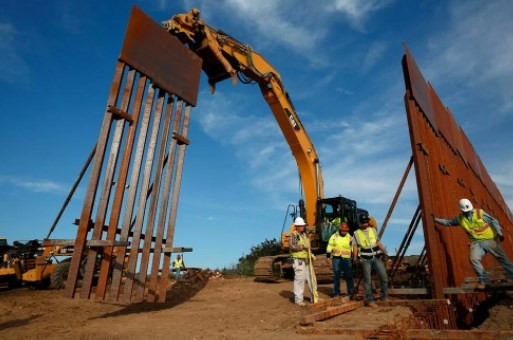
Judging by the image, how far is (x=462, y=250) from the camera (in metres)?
8.16

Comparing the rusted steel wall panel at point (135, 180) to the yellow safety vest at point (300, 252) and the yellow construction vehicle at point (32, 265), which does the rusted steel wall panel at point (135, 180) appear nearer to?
the yellow safety vest at point (300, 252)

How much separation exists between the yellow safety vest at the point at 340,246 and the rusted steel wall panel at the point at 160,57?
14.2ft

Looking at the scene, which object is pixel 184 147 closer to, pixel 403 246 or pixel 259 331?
pixel 259 331

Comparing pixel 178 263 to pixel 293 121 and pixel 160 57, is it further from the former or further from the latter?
pixel 160 57

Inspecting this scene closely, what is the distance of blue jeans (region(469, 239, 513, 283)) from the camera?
20.4ft

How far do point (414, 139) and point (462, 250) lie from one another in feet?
9.65

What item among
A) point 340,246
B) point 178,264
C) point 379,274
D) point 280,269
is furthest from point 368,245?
point 178,264

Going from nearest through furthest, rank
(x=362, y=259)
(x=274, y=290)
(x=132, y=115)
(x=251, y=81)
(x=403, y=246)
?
(x=132, y=115) < (x=362, y=259) < (x=403, y=246) < (x=274, y=290) < (x=251, y=81)

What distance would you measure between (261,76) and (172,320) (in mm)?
8815

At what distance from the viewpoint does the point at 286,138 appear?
13062 mm

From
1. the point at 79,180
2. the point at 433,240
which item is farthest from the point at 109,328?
the point at 433,240

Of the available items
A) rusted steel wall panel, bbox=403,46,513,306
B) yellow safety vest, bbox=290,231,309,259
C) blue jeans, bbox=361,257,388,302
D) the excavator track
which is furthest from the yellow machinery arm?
blue jeans, bbox=361,257,388,302

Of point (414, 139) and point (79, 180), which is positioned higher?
point (414, 139)

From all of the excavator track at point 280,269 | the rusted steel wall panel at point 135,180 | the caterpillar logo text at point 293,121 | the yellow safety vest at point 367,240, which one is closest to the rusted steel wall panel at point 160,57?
the rusted steel wall panel at point 135,180
